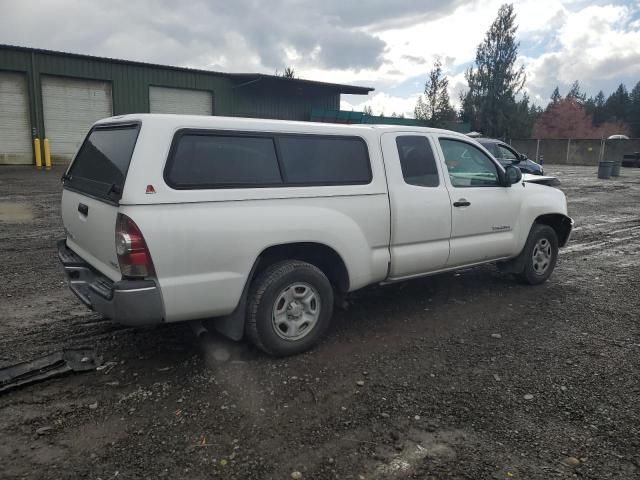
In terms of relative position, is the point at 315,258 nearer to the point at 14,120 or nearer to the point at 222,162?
Result: the point at 222,162

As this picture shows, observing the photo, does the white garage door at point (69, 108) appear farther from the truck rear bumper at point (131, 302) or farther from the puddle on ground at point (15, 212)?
the truck rear bumper at point (131, 302)

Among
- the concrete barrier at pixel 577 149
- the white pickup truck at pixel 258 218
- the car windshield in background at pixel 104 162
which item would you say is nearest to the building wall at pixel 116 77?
the car windshield in background at pixel 104 162

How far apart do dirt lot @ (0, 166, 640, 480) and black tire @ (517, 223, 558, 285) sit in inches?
18.5

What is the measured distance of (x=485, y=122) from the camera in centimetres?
4850

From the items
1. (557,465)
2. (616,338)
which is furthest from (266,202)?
(616,338)

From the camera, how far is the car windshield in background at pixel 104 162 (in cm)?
340

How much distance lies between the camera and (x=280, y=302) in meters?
3.92

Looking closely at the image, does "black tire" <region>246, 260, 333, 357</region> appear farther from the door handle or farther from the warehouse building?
the warehouse building

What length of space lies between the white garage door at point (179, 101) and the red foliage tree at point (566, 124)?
2360 inches

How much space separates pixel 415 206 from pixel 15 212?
9.57 meters

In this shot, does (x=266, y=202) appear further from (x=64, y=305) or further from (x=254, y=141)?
(x=64, y=305)

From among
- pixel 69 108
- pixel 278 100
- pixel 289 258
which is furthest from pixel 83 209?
pixel 278 100

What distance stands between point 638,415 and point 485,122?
49.1 metres

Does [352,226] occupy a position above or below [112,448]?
above
